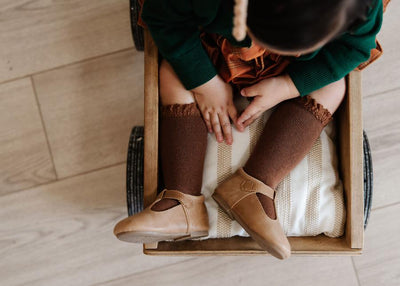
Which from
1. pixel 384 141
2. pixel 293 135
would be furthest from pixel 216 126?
pixel 384 141

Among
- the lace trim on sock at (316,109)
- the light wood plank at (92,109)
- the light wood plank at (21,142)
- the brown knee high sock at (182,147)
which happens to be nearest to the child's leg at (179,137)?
the brown knee high sock at (182,147)

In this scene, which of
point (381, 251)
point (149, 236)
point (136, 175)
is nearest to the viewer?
point (149, 236)

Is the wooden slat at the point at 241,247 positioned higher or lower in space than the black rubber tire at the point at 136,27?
lower

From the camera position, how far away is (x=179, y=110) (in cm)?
60

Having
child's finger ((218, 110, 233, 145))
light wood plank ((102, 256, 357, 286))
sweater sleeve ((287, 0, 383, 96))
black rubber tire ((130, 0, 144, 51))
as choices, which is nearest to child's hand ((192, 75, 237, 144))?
child's finger ((218, 110, 233, 145))

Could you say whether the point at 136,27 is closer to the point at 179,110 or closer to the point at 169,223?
the point at 179,110

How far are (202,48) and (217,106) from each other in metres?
0.09

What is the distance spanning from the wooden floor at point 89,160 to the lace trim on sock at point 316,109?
11.0 inches

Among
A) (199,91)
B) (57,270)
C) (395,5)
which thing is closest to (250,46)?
(199,91)

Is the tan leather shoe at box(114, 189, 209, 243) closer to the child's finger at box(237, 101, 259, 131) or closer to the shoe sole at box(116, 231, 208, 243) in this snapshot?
the shoe sole at box(116, 231, 208, 243)

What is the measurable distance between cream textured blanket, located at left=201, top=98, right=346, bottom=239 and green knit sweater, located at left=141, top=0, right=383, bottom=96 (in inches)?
4.1

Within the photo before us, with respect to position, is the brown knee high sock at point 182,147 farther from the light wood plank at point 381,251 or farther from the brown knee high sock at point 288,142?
the light wood plank at point 381,251

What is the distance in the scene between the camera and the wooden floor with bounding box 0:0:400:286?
817 mm

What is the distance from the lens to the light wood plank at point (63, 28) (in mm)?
857
